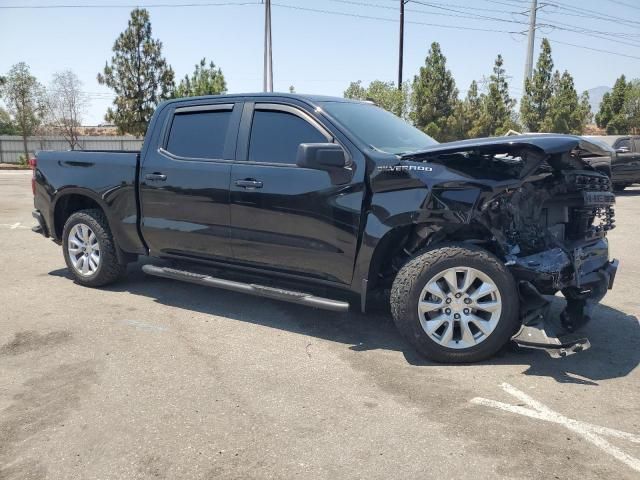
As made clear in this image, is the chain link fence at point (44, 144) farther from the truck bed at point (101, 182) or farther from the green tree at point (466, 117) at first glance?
the truck bed at point (101, 182)

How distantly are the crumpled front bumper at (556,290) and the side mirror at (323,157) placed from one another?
141cm

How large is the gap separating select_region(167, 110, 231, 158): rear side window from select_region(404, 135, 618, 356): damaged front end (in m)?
2.04

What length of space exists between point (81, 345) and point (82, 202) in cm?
237

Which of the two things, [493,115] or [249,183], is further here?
[493,115]

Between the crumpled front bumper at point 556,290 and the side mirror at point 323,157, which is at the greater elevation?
the side mirror at point 323,157

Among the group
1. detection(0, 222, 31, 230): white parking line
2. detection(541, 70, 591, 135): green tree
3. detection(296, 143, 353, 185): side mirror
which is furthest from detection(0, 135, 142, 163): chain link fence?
detection(296, 143, 353, 185): side mirror

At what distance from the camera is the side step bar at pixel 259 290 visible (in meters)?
4.40

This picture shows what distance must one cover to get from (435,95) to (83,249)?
84.5ft

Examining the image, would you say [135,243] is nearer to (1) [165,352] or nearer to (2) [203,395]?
(1) [165,352]

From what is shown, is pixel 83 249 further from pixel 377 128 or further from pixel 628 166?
pixel 628 166

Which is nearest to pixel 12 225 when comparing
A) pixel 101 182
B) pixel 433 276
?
pixel 101 182

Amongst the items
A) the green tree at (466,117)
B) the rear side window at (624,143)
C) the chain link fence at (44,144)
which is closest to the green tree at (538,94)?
the green tree at (466,117)

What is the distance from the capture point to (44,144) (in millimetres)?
41781

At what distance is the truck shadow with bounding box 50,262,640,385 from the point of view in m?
4.05
